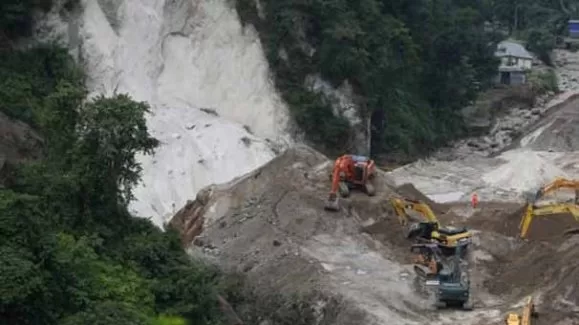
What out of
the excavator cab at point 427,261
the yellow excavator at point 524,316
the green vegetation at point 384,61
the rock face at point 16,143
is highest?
the green vegetation at point 384,61

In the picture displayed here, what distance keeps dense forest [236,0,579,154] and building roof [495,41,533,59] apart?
14.5 ft

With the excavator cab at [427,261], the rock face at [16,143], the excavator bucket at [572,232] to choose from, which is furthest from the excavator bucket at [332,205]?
the rock face at [16,143]

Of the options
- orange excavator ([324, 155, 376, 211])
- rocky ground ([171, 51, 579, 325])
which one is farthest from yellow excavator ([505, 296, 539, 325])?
orange excavator ([324, 155, 376, 211])

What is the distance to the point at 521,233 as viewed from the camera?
33375 millimetres

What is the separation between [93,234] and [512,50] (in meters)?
53.6

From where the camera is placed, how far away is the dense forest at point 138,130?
64.8 feet

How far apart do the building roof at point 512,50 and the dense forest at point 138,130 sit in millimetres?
1019

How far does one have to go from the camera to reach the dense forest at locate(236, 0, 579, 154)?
1879 inches

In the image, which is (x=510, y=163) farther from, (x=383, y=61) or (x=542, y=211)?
(x=542, y=211)

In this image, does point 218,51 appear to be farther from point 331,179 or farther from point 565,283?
point 565,283

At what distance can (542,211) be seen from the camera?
3262cm

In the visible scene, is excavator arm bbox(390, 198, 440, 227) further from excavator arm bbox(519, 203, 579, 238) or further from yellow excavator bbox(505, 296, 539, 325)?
yellow excavator bbox(505, 296, 539, 325)

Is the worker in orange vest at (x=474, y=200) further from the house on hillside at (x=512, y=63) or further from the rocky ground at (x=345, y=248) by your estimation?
the house on hillside at (x=512, y=63)

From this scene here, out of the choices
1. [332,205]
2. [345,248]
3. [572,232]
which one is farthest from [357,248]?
[572,232]
